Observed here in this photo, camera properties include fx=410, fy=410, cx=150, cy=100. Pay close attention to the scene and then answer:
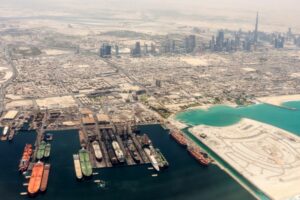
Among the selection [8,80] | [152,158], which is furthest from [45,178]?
[8,80]

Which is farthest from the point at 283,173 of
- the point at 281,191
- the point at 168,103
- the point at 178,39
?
the point at 178,39

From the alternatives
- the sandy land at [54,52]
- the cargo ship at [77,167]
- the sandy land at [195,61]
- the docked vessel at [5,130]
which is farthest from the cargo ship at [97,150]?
the sandy land at [54,52]

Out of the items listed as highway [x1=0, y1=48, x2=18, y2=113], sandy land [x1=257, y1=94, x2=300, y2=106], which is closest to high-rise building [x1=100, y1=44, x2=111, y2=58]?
highway [x1=0, y1=48, x2=18, y2=113]

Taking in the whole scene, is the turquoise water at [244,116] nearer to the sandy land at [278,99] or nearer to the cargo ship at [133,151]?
the sandy land at [278,99]

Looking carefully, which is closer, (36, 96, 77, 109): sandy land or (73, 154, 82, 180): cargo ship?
(73, 154, 82, 180): cargo ship

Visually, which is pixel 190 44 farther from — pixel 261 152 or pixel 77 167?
pixel 77 167

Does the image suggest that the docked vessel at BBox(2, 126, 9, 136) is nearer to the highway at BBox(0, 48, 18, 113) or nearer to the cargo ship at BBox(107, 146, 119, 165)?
the highway at BBox(0, 48, 18, 113)

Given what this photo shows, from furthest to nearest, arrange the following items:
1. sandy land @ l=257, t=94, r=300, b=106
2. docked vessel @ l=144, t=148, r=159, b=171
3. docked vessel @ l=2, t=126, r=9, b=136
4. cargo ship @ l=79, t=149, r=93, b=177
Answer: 1. sandy land @ l=257, t=94, r=300, b=106
2. docked vessel @ l=2, t=126, r=9, b=136
3. docked vessel @ l=144, t=148, r=159, b=171
4. cargo ship @ l=79, t=149, r=93, b=177
